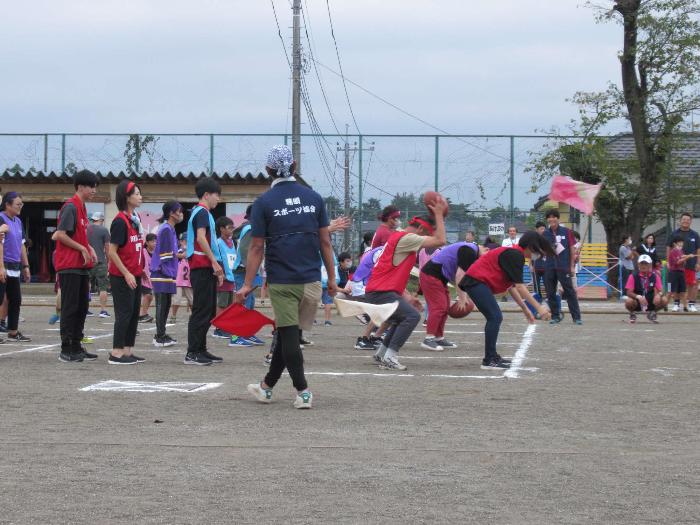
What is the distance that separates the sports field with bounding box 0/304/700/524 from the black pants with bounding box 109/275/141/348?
34 centimetres

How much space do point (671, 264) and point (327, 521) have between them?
19.4 meters

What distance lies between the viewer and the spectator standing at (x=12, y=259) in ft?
43.2

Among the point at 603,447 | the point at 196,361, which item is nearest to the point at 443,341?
the point at 196,361

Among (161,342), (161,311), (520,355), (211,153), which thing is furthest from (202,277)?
(211,153)

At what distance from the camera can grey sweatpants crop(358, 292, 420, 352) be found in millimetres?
10750

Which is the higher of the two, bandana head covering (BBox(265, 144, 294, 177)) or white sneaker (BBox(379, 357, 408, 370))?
bandana head covering (BBox(265, 144, 294, 177))

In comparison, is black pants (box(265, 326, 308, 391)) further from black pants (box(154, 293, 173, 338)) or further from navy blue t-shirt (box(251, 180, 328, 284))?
black pants (box(154, 293, 173, 338))

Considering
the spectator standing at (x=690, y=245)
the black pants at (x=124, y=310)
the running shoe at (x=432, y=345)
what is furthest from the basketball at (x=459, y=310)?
the spectator standing at (x=690, y=245)

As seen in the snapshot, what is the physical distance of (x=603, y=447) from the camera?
21.2ft

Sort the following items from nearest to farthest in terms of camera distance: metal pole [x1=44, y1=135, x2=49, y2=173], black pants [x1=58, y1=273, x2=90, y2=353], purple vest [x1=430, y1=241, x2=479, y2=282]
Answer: black pants [x1=58, y1=273, x2=90, y2=353] < purple vest [x1=430, y1=241, x2=479, y2=282] < metal pole [x1=44, y1=135, x2=49, y2=173]

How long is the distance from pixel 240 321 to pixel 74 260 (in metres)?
3.15

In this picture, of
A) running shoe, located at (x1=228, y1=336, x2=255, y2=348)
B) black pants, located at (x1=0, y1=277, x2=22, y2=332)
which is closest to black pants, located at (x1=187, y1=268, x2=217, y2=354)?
running shoe, located at (x1=228, y1=336, x2=255, y2=348)

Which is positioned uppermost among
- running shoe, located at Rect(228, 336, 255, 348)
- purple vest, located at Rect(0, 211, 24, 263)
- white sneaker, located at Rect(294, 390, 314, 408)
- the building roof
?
the building roof

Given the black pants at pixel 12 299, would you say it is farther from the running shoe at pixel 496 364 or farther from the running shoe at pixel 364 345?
the running shoe at pixel 496 364
